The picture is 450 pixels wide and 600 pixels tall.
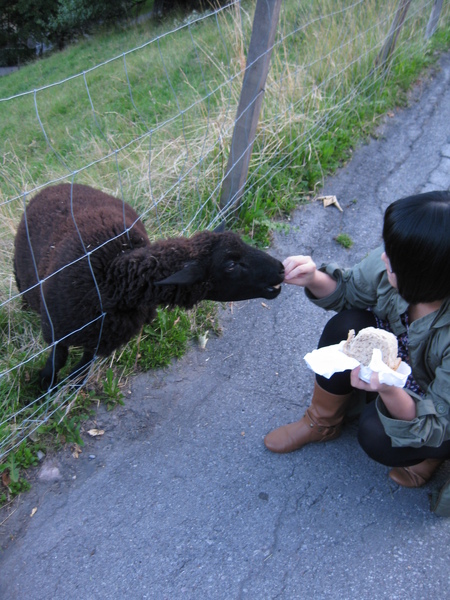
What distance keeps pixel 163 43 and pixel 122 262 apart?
438 inches

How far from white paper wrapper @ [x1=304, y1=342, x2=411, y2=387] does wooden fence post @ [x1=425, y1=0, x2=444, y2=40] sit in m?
6.13

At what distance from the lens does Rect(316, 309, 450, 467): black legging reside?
2.23 metres

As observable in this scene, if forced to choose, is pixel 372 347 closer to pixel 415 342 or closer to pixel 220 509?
pixel 415 342

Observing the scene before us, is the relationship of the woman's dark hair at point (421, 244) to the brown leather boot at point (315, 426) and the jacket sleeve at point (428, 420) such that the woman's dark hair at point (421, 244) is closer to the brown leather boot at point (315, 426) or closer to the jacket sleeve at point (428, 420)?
the jacket sleeve at point (428, 420)

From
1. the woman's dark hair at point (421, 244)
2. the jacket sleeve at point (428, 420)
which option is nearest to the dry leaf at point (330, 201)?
the woman's dark hair at point (421, 244)

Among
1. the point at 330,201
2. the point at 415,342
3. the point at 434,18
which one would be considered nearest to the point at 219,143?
the point at 330,201

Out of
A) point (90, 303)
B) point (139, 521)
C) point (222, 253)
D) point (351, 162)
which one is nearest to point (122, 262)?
point (90, 303)

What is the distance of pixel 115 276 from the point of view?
2803 millimetres

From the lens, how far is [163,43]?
40.1ft

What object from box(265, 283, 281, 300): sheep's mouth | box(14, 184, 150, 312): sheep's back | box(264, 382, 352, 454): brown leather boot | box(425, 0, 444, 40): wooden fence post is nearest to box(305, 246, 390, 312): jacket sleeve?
box(265, 283, 281, 300): sheep's mouth

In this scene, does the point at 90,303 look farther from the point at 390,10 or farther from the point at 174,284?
the point at 390,10

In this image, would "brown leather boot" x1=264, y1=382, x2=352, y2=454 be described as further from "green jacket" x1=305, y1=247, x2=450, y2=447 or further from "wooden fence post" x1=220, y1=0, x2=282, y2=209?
"wooden fence post" x1=220, y1=0, x2=282, y2=209

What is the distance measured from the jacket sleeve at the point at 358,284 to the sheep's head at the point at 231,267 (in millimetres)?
335

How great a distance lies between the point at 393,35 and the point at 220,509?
17.0 ft
